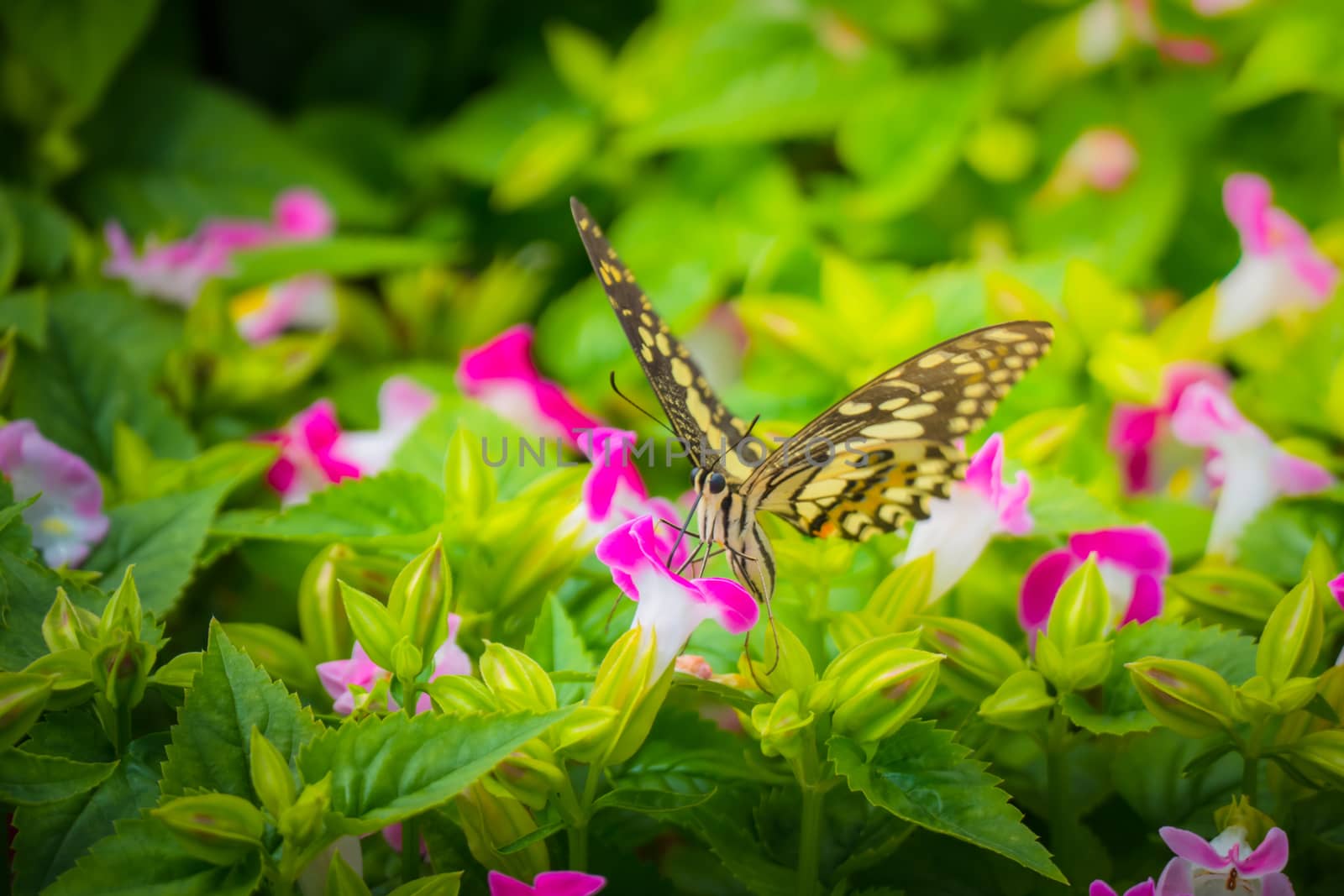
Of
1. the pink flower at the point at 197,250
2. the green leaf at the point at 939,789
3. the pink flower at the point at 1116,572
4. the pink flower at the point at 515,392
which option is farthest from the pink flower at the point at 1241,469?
the pink flower at the point at 197,250

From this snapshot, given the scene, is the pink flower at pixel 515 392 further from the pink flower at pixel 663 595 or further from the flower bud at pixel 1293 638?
the flower bud at pixel 1293 638

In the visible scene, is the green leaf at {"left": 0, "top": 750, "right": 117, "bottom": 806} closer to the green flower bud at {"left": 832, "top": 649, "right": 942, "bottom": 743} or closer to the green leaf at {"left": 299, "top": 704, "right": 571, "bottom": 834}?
the green leaf at {"left": 299, "top": 704, "right": 571, "bottom": 834}

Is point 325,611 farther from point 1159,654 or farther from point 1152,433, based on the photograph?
point 1152,433

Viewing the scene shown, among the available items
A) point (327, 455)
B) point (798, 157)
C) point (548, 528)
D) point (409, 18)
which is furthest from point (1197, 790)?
point (409, 18)

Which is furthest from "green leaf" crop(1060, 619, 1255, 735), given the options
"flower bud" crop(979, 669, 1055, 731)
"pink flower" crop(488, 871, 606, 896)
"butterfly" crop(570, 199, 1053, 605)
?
"pink flower" crop(488, 871, 606, 896)

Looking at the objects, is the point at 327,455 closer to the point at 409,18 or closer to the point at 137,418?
the point at 137,418


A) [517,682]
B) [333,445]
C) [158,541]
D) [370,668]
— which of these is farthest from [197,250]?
[517,682]
